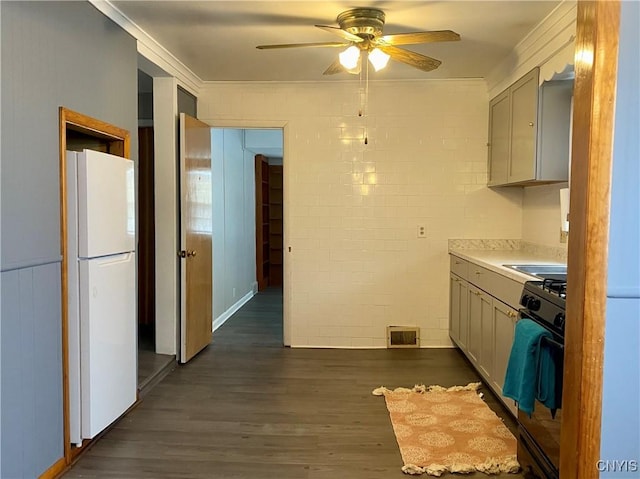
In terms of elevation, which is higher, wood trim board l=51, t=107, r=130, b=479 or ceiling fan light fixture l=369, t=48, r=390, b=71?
ceiling fan light fixture l=369, t=48, r=390, b=71

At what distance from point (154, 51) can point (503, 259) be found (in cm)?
307

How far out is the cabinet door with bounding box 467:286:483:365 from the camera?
361 cm

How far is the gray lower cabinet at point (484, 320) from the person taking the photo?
300 centimetres

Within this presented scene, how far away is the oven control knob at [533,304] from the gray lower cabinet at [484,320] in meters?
0.44

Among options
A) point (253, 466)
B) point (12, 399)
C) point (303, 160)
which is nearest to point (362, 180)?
point (303, 160)

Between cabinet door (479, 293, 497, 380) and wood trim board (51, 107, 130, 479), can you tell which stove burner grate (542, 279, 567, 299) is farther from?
wood trim board (51, 107, 130, 479)

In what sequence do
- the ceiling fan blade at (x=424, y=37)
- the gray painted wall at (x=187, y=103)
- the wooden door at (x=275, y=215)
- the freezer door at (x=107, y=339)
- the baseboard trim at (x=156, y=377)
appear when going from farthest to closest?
the wooden door at (x=275, y=215) → the gray painted wall at (x=187, y=103) → the baseboard trim at (x=156, y=377) → the ceiling fan blade at (x=424, y=37) → the freezer door at (x=107, y=339)

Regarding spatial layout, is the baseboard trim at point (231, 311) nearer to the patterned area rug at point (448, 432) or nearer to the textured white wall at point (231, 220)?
the textured white wall at point (231, 220)

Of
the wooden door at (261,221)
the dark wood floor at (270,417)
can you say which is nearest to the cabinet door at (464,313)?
the dark wood floor at (270,417)

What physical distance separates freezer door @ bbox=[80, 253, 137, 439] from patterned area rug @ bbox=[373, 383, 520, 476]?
5.34 feet

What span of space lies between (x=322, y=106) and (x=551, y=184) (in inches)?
84.4

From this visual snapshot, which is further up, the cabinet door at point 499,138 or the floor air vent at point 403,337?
the cabinet door at point 499,138

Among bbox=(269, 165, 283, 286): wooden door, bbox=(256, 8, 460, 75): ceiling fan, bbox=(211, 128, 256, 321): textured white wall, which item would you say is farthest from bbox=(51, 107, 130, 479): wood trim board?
bbox=(269, 165, 283, 286): wooden door

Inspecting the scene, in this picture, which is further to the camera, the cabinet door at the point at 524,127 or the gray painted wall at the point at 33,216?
the cabinet door at the point at 524,127
